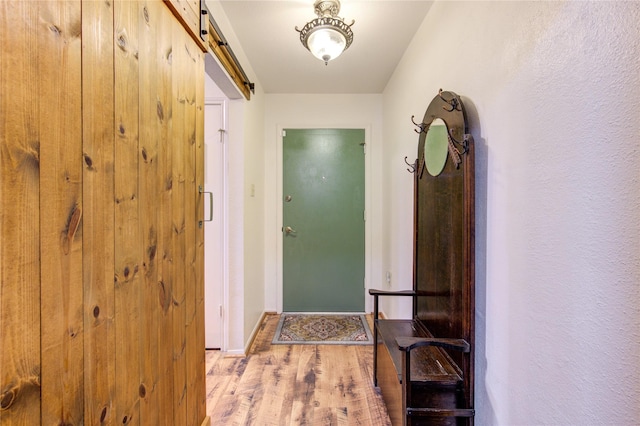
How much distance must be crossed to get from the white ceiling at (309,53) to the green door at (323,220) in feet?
1.73

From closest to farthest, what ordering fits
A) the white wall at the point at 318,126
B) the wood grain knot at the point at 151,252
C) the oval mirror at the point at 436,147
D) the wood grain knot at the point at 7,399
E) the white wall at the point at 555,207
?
the wood grain knot at the point at 7,399, the white wall at the point at 555,207, the wood grain knot at the point at 151,252, the oval mirror at the point at 436,147, the white wall at the point at 318,126

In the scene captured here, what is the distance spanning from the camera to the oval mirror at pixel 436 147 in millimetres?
1470

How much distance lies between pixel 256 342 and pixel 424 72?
8.09 ft

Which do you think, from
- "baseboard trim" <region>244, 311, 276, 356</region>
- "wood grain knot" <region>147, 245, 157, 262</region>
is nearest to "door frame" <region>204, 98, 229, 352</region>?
"baseboard trim" <region>244, 311, 276, 356</region>

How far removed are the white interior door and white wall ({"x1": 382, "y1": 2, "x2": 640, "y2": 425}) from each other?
5.75 ft

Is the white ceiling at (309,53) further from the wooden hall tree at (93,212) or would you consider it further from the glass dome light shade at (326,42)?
the wooden hall tree at (93,212)

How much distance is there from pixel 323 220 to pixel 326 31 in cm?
189

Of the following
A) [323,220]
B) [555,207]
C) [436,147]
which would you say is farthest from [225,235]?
[555,207]

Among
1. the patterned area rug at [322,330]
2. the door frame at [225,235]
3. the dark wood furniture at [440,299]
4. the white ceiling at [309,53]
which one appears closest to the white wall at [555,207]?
the dark wood furniture at [440,299]

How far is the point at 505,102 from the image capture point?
1.09 metres

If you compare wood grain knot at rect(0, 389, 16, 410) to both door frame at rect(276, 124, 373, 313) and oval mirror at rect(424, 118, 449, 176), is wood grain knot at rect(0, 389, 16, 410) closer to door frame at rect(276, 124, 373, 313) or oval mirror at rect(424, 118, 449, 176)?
oval mirror at rect(424, 118, 449, 176)

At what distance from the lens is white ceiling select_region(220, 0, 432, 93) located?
5.88ft

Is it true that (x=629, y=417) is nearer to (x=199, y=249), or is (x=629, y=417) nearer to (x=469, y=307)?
(x=469, y=307)

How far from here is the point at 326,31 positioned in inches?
68.2
